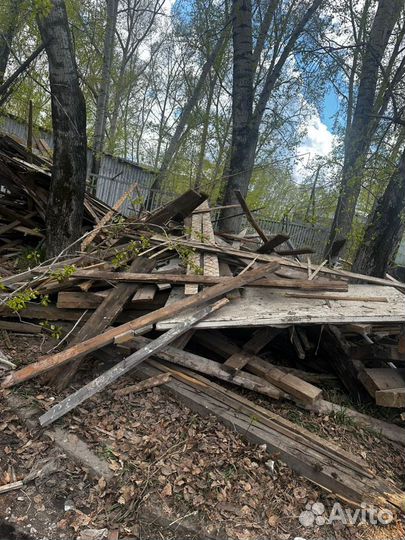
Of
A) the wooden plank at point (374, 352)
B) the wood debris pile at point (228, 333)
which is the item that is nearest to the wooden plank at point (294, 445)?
the wood debris pile at point (228, 333)

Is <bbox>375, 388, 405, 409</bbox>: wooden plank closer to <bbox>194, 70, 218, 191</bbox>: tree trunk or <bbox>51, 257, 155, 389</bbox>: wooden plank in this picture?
<bbox>51, 257, 155, 389</bbox>: wooden plank

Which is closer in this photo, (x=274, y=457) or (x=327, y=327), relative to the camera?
(x=274, y=457)

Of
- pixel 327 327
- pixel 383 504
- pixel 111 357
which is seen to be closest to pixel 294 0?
pixel 327 327

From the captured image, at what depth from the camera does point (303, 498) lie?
98.1 inches

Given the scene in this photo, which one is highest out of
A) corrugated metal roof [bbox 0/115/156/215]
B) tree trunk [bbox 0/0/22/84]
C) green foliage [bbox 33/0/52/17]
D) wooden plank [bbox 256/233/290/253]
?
tree trunk [bbox 0/0/22/84]

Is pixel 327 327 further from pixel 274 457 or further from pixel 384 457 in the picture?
pixel 274 457

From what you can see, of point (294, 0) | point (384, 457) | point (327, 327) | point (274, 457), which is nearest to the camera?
point (274, 457)

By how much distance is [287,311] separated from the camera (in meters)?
3.46

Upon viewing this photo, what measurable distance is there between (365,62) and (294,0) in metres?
Answer: 3.30

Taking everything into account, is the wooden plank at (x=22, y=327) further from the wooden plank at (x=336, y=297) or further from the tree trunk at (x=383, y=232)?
the tree trunk at (x=383, y=232)

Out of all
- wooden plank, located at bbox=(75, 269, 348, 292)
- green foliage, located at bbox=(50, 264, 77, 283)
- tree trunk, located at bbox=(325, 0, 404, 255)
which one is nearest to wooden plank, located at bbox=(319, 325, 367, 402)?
wooden plank, located at bbox=(75, 269, 348, 292)

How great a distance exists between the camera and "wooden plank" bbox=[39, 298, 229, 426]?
2.72 meters

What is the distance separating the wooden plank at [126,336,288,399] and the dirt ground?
1.03 ft

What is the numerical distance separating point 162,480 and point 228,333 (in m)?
1.77
